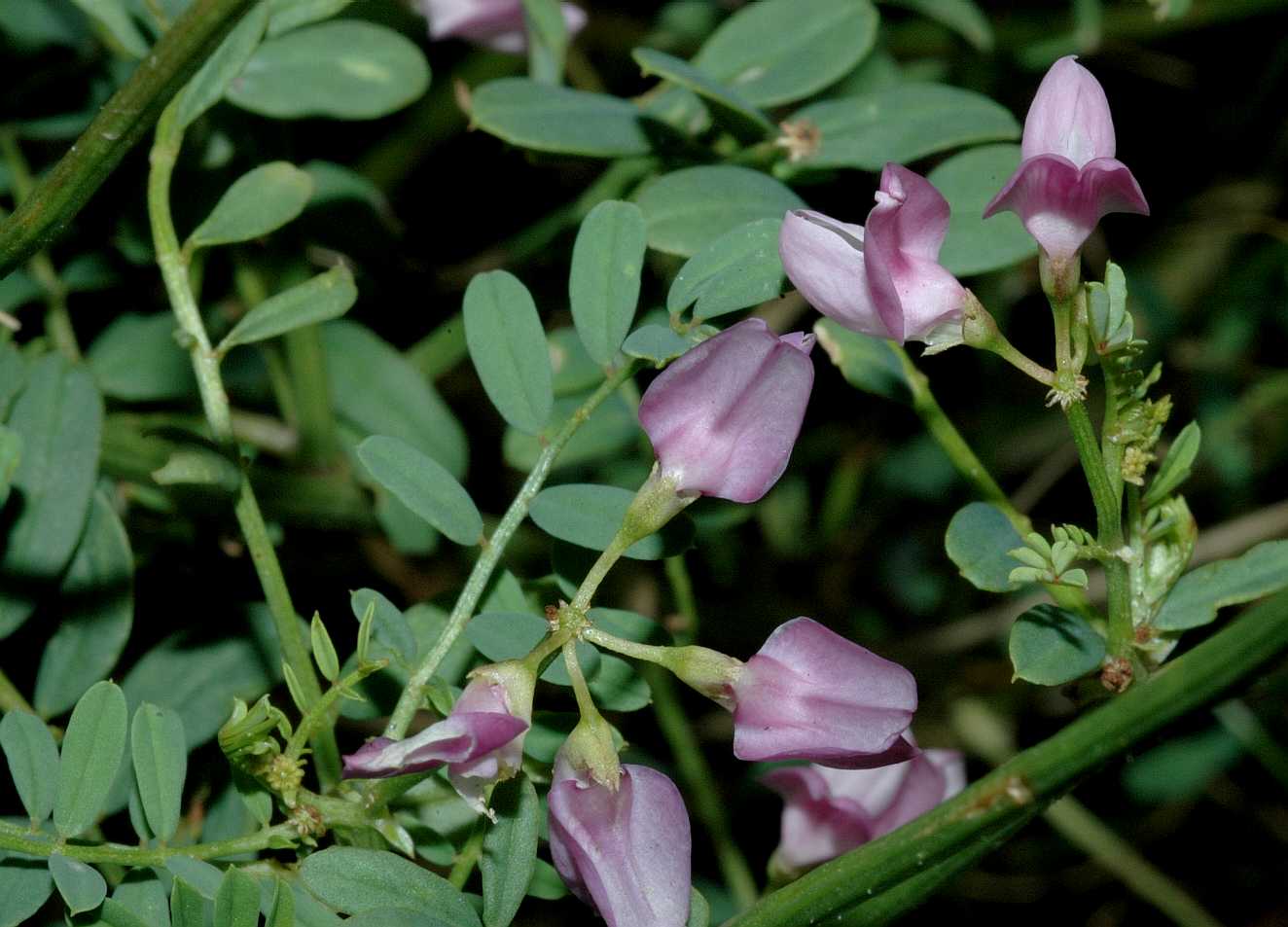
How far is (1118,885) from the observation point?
177 cm

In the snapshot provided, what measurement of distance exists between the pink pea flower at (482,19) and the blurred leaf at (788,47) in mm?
161

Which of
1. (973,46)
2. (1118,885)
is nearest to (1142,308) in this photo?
(973,46)

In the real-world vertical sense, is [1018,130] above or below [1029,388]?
above

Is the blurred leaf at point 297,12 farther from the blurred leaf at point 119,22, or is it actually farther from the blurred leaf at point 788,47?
the blurred leaf at point 788,47

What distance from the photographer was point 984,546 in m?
0.88

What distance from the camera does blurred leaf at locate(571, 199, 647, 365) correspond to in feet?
2.99

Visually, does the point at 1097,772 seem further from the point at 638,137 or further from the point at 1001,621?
the point at 1001,621

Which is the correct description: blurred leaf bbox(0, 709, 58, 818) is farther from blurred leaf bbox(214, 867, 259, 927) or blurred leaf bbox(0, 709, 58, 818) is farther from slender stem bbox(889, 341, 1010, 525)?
slender stem bbox(889, 341, 1010, 525)

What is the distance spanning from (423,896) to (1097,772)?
14.0 inches

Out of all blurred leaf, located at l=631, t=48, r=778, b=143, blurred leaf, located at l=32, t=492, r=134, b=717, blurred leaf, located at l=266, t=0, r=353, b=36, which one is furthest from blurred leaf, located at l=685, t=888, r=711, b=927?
blurred leaf, located at l=266, t=0, r=353, b=36

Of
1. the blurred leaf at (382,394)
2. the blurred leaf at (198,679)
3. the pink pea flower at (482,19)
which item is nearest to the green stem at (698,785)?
the blurred leaf at (382,394)

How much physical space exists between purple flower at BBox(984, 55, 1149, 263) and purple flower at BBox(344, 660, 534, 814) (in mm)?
353

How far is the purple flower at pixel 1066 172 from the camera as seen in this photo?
76 centimetres

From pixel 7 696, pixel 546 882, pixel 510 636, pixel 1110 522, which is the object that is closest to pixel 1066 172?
pixel 1110 522
